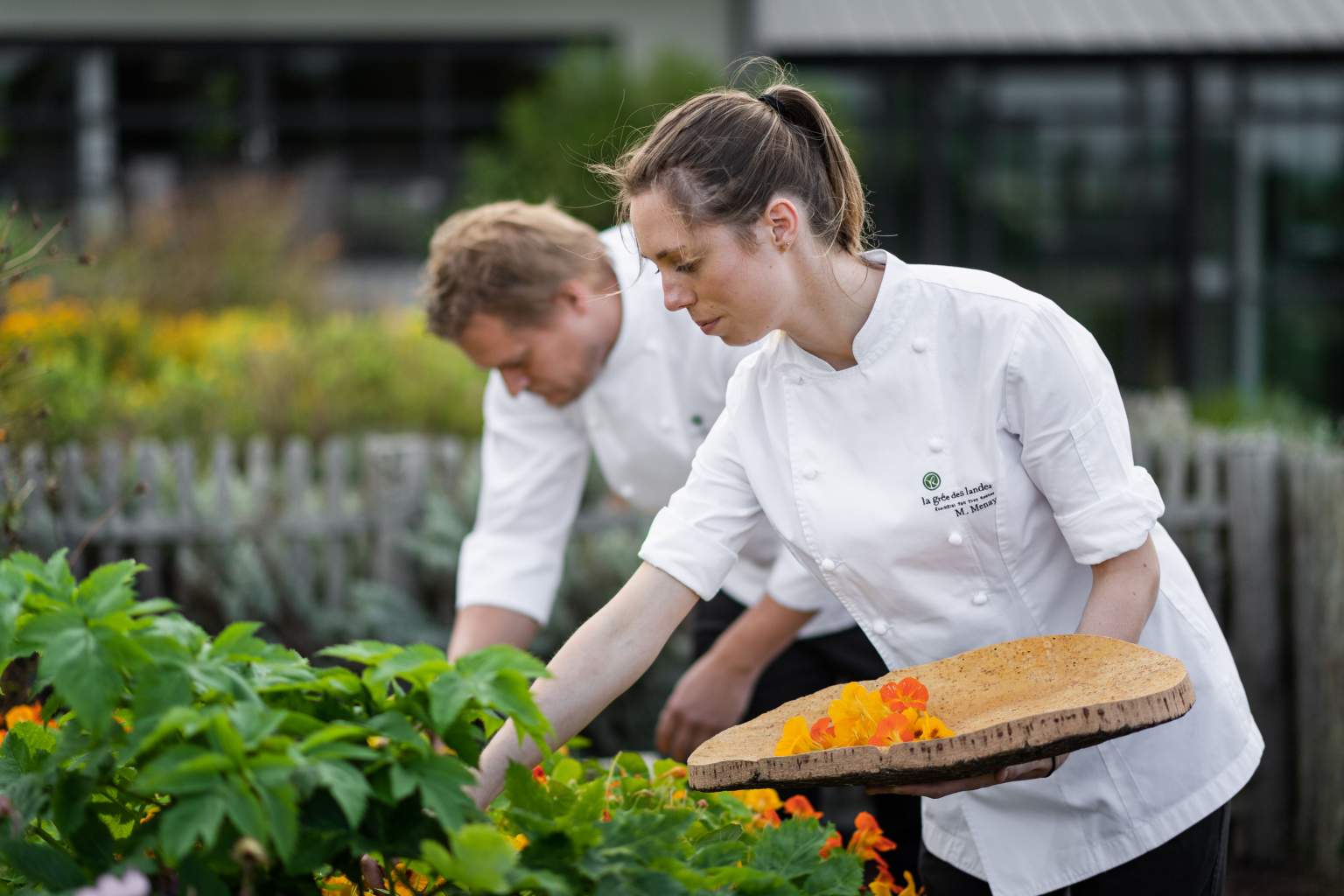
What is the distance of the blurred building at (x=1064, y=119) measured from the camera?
10.9 m

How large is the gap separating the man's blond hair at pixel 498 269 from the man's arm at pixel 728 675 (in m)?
0.66

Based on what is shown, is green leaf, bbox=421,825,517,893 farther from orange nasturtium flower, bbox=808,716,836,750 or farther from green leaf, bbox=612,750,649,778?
green leaf, bbox=612,750,649,778

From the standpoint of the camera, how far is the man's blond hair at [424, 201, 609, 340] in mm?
2457

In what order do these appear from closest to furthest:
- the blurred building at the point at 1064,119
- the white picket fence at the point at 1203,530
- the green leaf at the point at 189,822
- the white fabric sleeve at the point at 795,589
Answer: the green leaf at the point at 189,822
the white fabric sleeve at the point at 795,589
the white picket fence at the point at 1203,530
the blurred building at the point at 1064,119

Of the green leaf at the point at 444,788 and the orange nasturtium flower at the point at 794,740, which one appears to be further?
the orange nasturtium flower at the point at 794,740

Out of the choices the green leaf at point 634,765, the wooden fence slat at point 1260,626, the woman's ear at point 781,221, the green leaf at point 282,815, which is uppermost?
the woman's ear at point 781,221

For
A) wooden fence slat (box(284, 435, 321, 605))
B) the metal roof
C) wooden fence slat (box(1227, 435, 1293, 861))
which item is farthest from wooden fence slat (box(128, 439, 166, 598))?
the metal roof

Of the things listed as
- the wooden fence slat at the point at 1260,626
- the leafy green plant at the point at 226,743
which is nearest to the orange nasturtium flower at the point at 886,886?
the leafy green plant at the point at 226,743

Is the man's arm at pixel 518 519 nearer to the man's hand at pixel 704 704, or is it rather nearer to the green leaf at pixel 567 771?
the man's hand at pixel 704 704

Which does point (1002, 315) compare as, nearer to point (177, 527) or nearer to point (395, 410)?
point (177, 527)

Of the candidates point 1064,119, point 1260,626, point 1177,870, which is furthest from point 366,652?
point 1064,119

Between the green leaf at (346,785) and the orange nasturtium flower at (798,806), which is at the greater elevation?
the green leaf at (346,785)

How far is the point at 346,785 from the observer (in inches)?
47.1

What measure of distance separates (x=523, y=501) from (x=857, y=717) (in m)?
1.25
